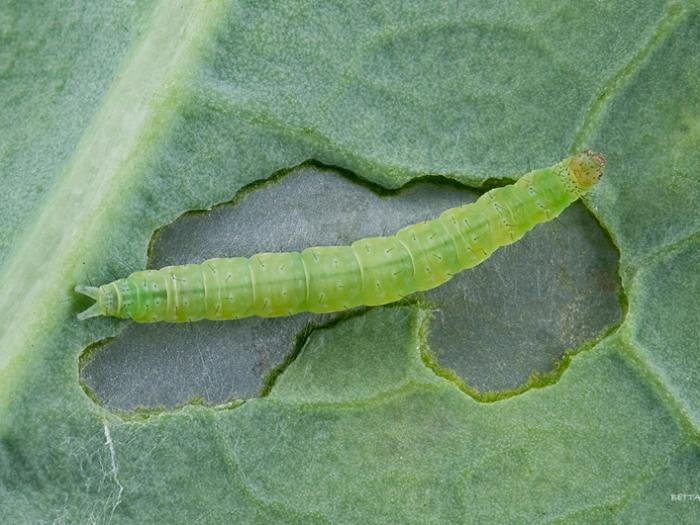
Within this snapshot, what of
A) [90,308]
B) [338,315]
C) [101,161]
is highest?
[101,161]

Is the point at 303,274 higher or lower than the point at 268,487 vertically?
higher

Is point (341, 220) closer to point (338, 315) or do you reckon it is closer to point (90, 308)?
point (338, 315)

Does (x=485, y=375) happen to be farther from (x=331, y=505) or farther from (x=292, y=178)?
(x=292, y=178)

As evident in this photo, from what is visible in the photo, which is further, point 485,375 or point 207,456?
point 485,375

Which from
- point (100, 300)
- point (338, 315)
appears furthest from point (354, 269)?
point (100, 300)

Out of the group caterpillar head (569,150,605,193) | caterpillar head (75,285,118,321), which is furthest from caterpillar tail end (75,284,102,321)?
Result: caterpillar head (569,150,605,193)

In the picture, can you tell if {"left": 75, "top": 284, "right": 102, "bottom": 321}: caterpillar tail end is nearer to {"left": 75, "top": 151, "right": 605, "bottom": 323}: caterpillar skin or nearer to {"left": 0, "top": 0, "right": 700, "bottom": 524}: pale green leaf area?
{"left": 75, "top": 151, "right": 605, "bottom": 323}: caterpillar skin

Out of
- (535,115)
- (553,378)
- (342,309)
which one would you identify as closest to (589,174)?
(535,115)
